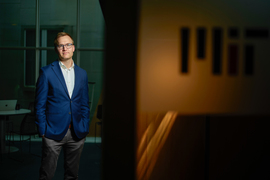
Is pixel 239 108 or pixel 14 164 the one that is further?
pixel 14 164

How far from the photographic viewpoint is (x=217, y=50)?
3.03 ft

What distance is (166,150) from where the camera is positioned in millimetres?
1042

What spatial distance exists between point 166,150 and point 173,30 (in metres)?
0.53

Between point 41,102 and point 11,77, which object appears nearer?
point 41,102

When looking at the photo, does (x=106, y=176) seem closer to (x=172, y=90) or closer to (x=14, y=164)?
(x=172, y=90)

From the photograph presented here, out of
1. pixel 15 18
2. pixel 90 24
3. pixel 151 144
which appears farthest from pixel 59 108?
pixel 15 18

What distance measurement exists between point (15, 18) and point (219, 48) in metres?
6.58

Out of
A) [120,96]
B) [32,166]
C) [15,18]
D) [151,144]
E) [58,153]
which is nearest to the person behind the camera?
[120,96]

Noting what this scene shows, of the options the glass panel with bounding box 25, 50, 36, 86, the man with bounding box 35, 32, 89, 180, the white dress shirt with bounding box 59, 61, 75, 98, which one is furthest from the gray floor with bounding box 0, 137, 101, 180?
the glass panel with bounding box 25, 50, 36, 86

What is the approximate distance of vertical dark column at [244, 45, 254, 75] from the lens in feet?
3.02

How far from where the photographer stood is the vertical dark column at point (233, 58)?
918 millimetres

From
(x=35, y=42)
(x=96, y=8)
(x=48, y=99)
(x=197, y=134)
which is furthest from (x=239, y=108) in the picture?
(x=35, y=42)

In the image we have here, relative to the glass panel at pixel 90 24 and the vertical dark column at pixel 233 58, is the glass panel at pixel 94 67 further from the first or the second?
the vertical dark column at pixel 233 58

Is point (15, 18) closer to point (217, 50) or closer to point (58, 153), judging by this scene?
point (58, 153)
